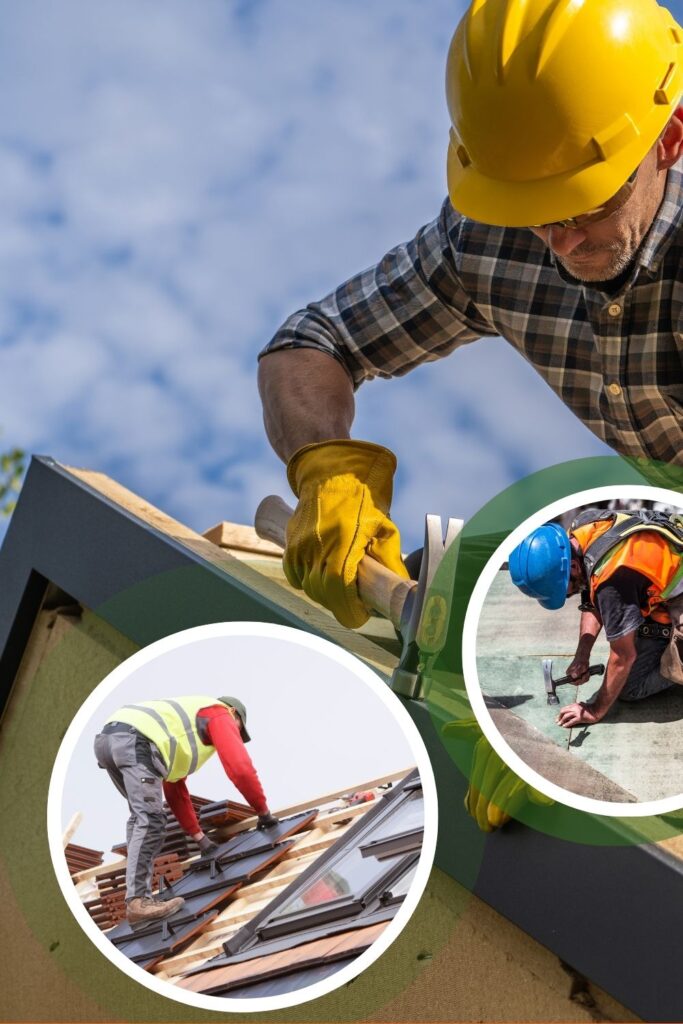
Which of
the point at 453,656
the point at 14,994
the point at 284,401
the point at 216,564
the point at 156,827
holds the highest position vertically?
the point at 284,401

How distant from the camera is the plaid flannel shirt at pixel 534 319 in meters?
1.87

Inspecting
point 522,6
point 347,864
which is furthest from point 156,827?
point 522,6

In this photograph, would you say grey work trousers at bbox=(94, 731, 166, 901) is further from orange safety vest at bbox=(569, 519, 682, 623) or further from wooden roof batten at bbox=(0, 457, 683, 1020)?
orange safety vest at bbox=(569, 519, 682, 623)

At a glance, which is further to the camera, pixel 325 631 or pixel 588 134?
pixel 325 631

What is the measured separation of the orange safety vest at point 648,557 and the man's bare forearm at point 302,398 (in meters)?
0.94

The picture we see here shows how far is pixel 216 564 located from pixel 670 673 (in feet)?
3.17

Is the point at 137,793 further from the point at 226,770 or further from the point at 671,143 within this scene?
the point at 671,143

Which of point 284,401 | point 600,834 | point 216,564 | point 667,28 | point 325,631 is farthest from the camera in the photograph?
point 284,401

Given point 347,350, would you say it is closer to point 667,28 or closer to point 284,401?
point 284,401

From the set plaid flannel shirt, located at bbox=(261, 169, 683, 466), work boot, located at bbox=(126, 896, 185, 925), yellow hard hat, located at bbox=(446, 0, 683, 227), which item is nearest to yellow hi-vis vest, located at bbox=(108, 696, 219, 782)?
work boot, located at bbox=(126, 896, 185, 925)

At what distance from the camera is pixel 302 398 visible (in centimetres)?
223

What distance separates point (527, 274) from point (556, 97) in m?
0.69

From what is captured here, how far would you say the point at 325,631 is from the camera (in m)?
1.75

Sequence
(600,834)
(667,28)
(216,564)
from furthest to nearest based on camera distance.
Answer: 1. (216,564)
2. (667,28)
3. (600,834)
